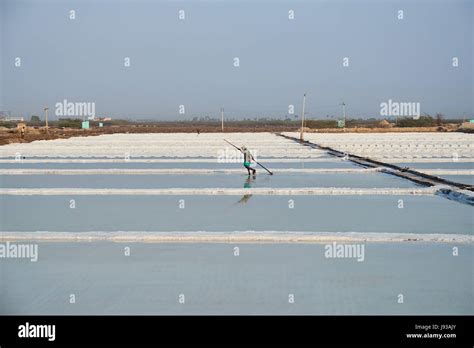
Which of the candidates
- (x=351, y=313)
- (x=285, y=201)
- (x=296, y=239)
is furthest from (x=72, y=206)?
(x=351, y=313)

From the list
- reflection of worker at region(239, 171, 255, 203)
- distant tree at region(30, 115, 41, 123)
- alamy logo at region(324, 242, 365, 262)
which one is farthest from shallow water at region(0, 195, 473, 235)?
distant tree at region(30, 115, 41, 123)

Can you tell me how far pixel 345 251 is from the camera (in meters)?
5.81

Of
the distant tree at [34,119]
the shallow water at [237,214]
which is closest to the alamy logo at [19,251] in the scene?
the shallow water at [237,214]

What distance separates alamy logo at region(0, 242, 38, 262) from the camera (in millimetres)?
5676

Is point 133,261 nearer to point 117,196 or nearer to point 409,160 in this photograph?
point 117,196

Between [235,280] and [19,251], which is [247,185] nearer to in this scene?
[19,251]

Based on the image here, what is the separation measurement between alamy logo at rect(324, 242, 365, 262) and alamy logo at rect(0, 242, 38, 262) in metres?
2.63

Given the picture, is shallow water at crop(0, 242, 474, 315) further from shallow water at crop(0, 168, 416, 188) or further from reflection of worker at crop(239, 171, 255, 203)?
shallow water at crop(0, 168, 416, 188)
